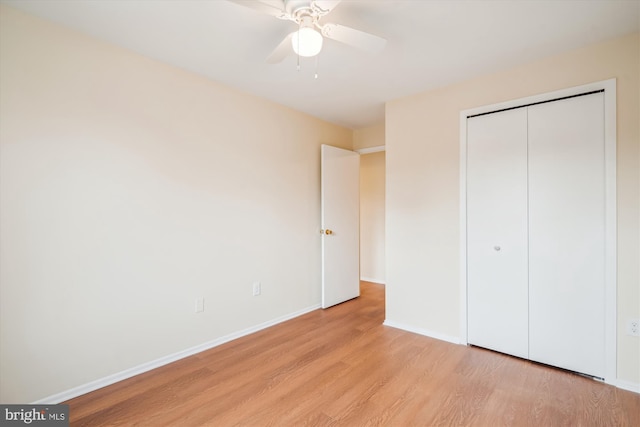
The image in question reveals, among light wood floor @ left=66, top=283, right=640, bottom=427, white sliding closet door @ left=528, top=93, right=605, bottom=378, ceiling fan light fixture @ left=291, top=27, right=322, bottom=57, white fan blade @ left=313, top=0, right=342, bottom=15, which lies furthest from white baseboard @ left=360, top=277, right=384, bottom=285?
white fan blade @ left=313, top=0, right=342, bottom=15

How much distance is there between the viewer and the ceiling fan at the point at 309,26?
4.59ft

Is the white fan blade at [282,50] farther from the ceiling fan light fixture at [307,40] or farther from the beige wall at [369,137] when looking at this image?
the beige wall at [369,137]

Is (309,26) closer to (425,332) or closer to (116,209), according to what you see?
(116,209)

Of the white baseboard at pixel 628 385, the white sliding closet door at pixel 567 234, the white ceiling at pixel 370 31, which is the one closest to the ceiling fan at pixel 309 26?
the white ceiling at pixel 370 31

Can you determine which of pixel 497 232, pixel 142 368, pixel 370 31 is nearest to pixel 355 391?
pixel 142 368

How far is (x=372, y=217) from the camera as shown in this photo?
202 inches

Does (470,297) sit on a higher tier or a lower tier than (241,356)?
higher

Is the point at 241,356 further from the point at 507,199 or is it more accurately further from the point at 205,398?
the point at 507,199

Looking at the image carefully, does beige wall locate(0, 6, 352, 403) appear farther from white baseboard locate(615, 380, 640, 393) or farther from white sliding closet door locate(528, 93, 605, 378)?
white baseboard locate(615, 380, 640, 393)

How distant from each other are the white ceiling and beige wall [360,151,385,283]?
2442mm

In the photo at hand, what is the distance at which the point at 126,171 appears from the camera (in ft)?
6.86

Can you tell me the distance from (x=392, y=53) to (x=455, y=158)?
3.62 ft

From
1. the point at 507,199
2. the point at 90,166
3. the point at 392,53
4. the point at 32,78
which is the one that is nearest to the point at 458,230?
the point at 507,199

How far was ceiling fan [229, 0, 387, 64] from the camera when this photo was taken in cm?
140
